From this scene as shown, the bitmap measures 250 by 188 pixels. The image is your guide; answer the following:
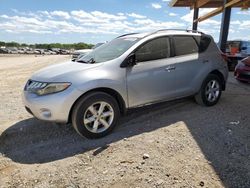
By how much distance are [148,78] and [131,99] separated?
508 millimetres

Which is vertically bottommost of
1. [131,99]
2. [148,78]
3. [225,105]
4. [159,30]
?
[225,105]

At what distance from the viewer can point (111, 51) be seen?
498cm

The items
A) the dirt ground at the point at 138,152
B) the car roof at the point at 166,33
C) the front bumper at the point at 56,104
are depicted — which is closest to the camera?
the dirt ground at the point at 138,152

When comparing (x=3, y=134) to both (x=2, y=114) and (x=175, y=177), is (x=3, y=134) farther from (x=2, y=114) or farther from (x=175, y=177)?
(x=175, y=177)

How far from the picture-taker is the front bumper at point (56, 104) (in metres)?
3.95

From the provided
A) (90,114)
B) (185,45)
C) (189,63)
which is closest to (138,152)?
(90,114)

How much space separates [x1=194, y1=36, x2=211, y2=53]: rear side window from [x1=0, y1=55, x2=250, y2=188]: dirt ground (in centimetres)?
136

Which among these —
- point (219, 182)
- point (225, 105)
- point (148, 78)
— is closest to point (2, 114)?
point (148, 78)

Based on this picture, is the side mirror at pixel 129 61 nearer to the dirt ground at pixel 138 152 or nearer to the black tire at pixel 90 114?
the black tire at pixel 90 114

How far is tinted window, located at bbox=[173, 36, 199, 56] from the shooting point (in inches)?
210

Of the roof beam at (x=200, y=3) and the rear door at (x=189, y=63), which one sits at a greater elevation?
the roof beam at (x=200, y=3)

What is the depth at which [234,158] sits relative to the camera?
3576 millimetres

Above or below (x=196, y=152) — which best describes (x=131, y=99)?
above

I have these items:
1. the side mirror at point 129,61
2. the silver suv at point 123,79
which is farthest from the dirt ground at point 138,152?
the side mirror at point 129,61
